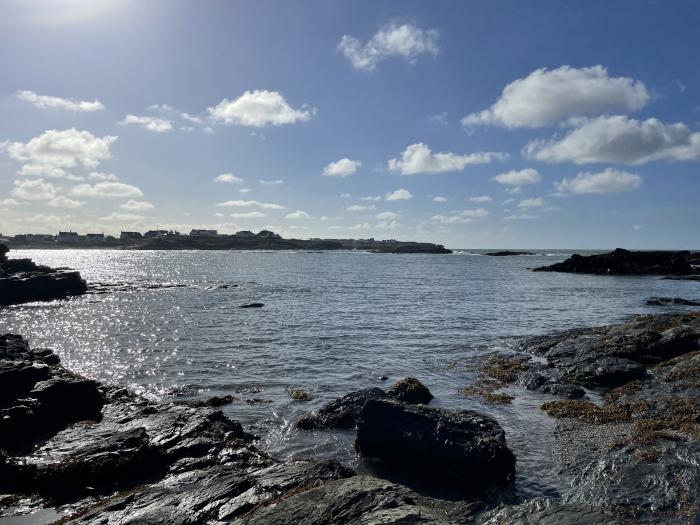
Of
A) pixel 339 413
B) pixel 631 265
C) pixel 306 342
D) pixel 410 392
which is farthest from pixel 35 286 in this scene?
pixel 631 265

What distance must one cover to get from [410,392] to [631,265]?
123 meters

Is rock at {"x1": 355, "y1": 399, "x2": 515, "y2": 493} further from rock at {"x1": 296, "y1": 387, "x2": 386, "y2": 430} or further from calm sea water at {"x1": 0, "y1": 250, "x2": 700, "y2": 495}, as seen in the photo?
rock at {"x1": 296, "y1": 387, "x2": 386, "y2": 430}

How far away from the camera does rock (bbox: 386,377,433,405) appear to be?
68.0 feet

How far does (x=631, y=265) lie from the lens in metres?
120

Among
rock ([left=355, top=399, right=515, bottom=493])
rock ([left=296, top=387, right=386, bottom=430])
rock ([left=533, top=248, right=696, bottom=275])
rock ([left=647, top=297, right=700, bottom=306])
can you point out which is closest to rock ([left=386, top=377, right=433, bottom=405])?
rock ([left=296, top=387, right=386, bottom=430])

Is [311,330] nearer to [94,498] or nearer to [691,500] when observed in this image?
[94,498]

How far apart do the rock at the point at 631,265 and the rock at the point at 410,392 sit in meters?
117

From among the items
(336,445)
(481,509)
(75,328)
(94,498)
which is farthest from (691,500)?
(75,328)

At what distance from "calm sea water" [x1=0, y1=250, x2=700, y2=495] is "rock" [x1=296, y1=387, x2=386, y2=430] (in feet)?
1.99

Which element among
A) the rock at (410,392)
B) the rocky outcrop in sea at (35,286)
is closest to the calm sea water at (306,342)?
the rock at (410,392)

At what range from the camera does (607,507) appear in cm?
1137

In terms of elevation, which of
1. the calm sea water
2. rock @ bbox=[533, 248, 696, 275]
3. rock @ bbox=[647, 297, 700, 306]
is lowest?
the calm sea water

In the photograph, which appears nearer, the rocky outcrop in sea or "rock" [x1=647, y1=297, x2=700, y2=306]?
"rock" [x1=647, y1=297, x2=700, y2=306]

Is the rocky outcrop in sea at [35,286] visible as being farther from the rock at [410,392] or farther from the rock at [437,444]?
the rock at [437,444]
